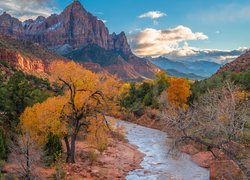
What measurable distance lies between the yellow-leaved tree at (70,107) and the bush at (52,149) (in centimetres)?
64

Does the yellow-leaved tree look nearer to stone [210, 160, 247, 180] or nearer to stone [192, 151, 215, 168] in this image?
stone [210, 160, 247, 180]

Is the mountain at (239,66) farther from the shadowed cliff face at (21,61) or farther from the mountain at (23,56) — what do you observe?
the mountain at (23,56)

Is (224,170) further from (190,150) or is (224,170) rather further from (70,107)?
(190,150)

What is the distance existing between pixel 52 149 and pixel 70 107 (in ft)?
13.1

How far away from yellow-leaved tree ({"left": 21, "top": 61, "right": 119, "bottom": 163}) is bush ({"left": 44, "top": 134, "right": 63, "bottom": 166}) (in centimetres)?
64

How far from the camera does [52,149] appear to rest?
26.7 m

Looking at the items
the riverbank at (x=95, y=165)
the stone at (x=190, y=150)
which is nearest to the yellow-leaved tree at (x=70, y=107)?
the riverbank at (x=95, y=165)

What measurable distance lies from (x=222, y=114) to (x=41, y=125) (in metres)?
15.6

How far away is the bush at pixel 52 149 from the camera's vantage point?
25688 millimetres

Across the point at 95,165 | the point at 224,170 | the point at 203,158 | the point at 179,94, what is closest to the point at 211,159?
the point at 203,158

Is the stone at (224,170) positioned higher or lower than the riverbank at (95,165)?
higher

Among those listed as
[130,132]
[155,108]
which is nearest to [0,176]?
[130,132]

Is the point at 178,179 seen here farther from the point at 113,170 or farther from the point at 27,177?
the point at 27,177

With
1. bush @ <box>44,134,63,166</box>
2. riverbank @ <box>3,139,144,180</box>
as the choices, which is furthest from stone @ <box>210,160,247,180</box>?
bush @ <box>44,134,63,166</box>
